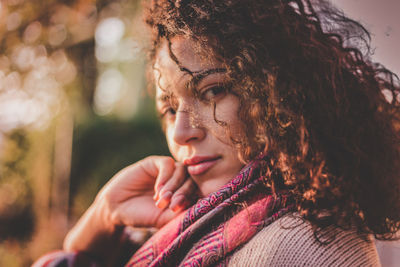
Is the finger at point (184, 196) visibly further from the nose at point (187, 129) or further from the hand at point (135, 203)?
the nose at point (187, 129)

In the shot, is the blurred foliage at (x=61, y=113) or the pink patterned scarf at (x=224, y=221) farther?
the blurred foliage at (x=61, y=113)

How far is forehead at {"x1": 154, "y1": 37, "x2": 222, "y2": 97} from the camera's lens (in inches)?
31.6

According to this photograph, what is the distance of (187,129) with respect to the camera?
849mm

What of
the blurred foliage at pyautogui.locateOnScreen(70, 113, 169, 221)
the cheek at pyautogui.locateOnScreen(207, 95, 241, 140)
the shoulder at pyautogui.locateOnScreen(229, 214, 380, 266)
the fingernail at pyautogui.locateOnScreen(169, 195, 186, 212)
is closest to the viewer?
the shoulder at pyautogui.locateOnScreen(229, 214, 380, 266)

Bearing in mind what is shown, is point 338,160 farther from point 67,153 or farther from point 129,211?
point 67,153

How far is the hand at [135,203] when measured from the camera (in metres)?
0.98

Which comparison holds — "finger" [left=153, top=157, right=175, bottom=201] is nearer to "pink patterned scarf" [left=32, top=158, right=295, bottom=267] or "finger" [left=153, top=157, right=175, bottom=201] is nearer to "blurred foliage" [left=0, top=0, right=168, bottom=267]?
"pink patterned scarf" [left=32, top=158, right=295, bottom=267]

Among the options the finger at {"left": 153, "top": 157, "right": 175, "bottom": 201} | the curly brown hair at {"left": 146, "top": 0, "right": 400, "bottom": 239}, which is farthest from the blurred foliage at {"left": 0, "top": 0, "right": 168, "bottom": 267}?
the curly brown hair at {"left": 146, "top": 0, "right": 400, "bottom": 239}

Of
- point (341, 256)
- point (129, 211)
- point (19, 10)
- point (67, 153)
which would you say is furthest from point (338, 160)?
point (19, 10)

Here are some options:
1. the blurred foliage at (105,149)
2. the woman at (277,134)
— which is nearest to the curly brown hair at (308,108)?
the woman at (277,134)

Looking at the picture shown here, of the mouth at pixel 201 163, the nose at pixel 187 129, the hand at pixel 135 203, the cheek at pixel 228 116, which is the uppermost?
the cheek at pixel 228 116

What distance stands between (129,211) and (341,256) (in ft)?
2.46

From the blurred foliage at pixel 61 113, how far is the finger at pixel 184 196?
61.1 inches

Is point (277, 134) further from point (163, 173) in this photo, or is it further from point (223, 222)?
point (163, 173)
